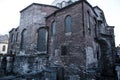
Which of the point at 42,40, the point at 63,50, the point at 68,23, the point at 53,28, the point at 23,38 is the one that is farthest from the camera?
the point at 23,38

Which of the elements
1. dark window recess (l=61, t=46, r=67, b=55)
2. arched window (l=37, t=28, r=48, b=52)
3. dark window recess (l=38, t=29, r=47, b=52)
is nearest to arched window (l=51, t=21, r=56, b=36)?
arched window (l=37, t=28, r=48, b=52)

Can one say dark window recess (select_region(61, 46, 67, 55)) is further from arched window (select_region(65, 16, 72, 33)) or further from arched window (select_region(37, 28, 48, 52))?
arched window (select_region(37, 28, 48, 52))

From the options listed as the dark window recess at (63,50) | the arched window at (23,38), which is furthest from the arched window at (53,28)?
the arched window at (23,38)

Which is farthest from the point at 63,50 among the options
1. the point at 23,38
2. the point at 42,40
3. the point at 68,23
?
the point at 23,38

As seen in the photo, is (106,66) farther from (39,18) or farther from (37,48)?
(39,18)

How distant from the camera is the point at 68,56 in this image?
11164 mm

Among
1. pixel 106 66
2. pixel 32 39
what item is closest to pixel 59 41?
pixel 32 39

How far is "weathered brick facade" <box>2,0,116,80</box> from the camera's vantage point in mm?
10555

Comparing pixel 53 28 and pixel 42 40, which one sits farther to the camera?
pixel 42 40

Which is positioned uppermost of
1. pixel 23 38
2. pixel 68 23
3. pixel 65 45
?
pixel 68 23

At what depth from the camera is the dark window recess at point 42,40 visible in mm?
14383

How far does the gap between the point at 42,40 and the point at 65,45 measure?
13.5ft

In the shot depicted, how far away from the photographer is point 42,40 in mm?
14680

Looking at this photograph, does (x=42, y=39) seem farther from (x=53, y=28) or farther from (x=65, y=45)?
(x=65, y=45)
